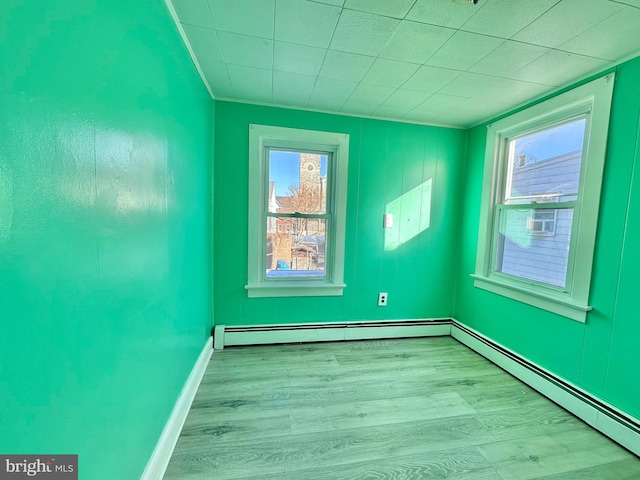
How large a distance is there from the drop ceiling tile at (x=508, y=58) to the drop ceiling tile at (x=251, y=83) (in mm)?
1408

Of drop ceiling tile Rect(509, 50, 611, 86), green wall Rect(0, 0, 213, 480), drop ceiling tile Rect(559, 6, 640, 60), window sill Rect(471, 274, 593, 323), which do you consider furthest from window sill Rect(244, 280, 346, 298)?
drop ceiling tile Rect(559, 6, 640, 60)

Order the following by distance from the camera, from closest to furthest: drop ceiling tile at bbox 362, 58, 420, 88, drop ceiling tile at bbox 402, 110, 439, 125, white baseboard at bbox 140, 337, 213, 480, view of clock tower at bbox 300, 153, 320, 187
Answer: white baseboard at bbox 140, 337, 213, 480
drop ceiling tile at bbox 362, 58, 420, 88
drop ceiling tile at bbox 402, 110, 439, 125
view of clock tower at bbox 300, 153, 320, 187

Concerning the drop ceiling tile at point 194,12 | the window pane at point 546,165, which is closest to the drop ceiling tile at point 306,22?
the drop ceiling tile at point 194,12

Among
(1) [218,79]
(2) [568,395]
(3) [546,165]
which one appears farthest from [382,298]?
(1) [218,79]

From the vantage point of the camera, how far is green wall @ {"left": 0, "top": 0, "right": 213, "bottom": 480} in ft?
1.79

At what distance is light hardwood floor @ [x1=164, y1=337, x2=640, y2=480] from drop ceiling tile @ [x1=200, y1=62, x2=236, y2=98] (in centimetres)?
225

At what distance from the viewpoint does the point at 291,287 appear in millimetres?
2594

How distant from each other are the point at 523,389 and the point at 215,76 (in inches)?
130

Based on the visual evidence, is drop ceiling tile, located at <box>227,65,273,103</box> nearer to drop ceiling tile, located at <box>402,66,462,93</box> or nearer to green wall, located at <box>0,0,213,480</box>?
green wall, located at <box>0,0,213,480</box>

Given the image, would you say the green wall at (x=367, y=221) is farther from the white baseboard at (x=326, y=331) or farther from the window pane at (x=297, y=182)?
the window pane at (x=297, y=182)

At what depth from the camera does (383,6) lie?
1271 millimetres

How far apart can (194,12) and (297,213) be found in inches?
63.3

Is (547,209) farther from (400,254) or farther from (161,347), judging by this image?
(161,347)

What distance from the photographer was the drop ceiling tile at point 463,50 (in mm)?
1469
